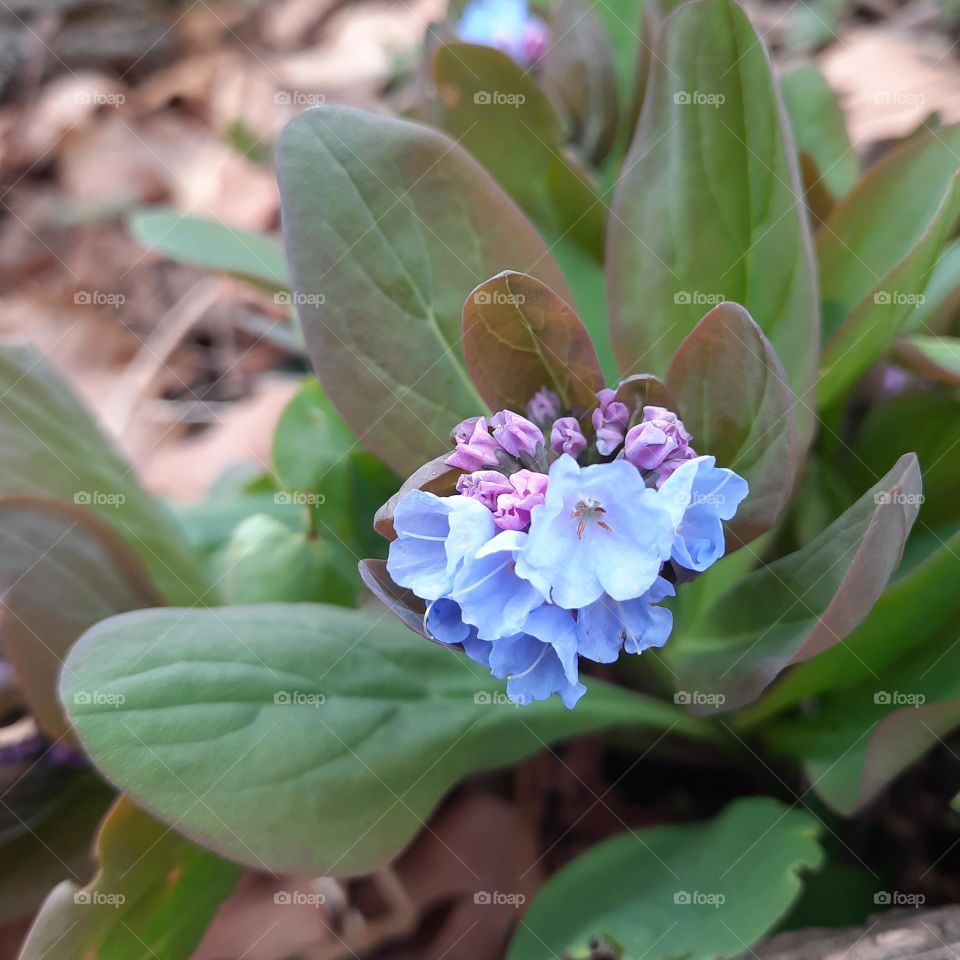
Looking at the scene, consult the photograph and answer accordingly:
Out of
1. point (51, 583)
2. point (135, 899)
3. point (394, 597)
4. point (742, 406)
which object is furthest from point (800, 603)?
point (51, 583)

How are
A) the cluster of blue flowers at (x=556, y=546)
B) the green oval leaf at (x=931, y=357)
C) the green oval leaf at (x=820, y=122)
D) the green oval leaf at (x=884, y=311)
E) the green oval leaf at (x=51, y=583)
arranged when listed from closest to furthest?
the cluster of blue flowers at (x=556, y=546)
the green oval leaf at (x=884, y=311)
the green oval leaf at (x=931, y=357)
the green oval leaf at (x=51, y=583)
the green oval leaf at (x=820, y=122)

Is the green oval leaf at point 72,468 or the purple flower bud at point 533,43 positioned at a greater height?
the purple flower bud at point 533,43

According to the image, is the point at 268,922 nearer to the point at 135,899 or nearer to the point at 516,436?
the point at 135,899

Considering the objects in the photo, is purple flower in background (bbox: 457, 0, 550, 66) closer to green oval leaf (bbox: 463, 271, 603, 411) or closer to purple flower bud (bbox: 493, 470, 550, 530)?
green oval leaf (bbox: 463, 271, 603, 411)

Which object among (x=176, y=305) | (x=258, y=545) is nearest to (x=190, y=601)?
(x=258, y=545)

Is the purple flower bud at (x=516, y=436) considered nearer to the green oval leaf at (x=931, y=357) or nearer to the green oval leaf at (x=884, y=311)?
the green oval leaf at (x=884, y=311)

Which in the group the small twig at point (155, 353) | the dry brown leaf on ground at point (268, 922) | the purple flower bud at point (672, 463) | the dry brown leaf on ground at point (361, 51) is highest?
the purple flower bud at point (672, 463)

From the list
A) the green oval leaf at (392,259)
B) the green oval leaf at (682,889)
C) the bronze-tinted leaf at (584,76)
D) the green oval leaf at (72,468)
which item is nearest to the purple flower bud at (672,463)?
the green oval leaf at (392,259)
